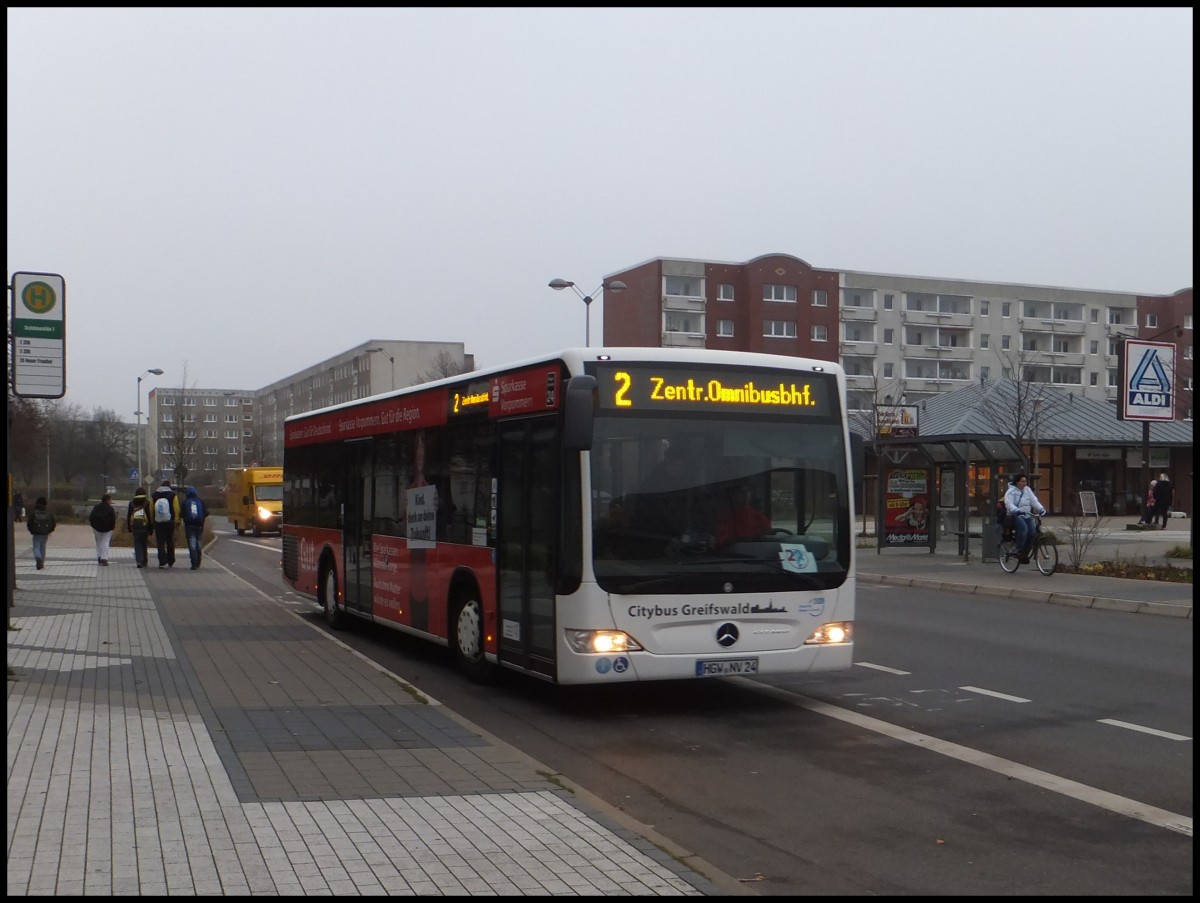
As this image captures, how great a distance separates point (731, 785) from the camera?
24.5 ft

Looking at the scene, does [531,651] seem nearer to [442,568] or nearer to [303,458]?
[442,568]

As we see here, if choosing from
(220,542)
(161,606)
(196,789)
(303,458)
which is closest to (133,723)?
(196,789)

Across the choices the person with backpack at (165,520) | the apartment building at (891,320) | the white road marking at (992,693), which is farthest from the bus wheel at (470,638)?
the apartment building at (891,320)

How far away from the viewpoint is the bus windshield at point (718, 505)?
933 centimetres

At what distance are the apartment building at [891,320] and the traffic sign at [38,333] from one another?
69358mm

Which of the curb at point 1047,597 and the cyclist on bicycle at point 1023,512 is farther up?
the cyclist on bicycle at point 1023,512

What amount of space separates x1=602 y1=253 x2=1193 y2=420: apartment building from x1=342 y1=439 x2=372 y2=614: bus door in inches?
2583

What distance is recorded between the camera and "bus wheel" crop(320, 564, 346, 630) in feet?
52.0

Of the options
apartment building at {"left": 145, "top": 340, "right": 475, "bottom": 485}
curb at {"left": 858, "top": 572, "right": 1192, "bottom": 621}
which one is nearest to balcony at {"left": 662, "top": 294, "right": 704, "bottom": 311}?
apartment building at {"left": 145, "top": 340, "right": 475, "bottom": 485}

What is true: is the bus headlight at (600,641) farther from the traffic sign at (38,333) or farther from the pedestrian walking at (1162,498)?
the pedestrian walking at (1162,498)

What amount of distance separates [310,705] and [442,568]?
250cm

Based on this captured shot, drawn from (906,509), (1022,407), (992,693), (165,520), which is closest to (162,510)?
(165,520)

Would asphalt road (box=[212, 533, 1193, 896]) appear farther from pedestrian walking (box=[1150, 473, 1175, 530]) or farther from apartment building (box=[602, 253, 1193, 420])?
apartment building (box=[602, 253, 1193, 420])

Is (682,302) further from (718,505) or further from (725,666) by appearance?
(725,666)
